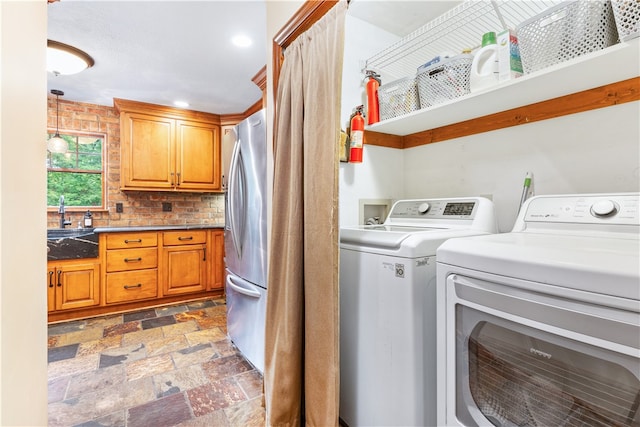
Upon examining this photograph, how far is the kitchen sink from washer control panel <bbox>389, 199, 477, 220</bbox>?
10.3 ft

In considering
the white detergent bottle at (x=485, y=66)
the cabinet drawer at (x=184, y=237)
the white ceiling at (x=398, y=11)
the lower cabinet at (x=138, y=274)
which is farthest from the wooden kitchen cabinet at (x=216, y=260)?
the white detergent bottle at (x=485, y=66)

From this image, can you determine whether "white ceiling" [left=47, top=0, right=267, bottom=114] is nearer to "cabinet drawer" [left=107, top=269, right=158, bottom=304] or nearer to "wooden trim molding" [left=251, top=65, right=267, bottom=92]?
"wooden trim molding" [left=251, top=65, right=267, bottom=92]

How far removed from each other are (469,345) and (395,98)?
122 cm

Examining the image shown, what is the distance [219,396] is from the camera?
1893 millimetres

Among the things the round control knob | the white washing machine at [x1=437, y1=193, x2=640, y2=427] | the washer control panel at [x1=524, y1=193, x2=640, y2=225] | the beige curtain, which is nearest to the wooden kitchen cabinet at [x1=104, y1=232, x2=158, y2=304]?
the beige curtain

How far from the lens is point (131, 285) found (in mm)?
3428

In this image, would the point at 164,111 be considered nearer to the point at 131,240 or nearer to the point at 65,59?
the point at 65,59

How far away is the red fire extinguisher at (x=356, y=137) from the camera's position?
5.32ft

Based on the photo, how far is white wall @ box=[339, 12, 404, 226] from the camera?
1.71 meters

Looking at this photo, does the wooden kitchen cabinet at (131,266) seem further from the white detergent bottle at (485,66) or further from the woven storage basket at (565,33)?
the woven storage basket at (565,33)

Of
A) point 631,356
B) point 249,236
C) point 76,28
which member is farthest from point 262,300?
point 76,28

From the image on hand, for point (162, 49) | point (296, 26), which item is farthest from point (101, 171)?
point (296, 26)

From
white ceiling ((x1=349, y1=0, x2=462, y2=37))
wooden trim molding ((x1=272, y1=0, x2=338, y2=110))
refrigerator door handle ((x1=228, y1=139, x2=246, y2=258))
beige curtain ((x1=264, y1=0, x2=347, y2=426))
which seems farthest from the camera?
refrigerator door handle ((x1=228, y1=139, x2=246, y2=258))

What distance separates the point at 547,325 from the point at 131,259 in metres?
3.77
